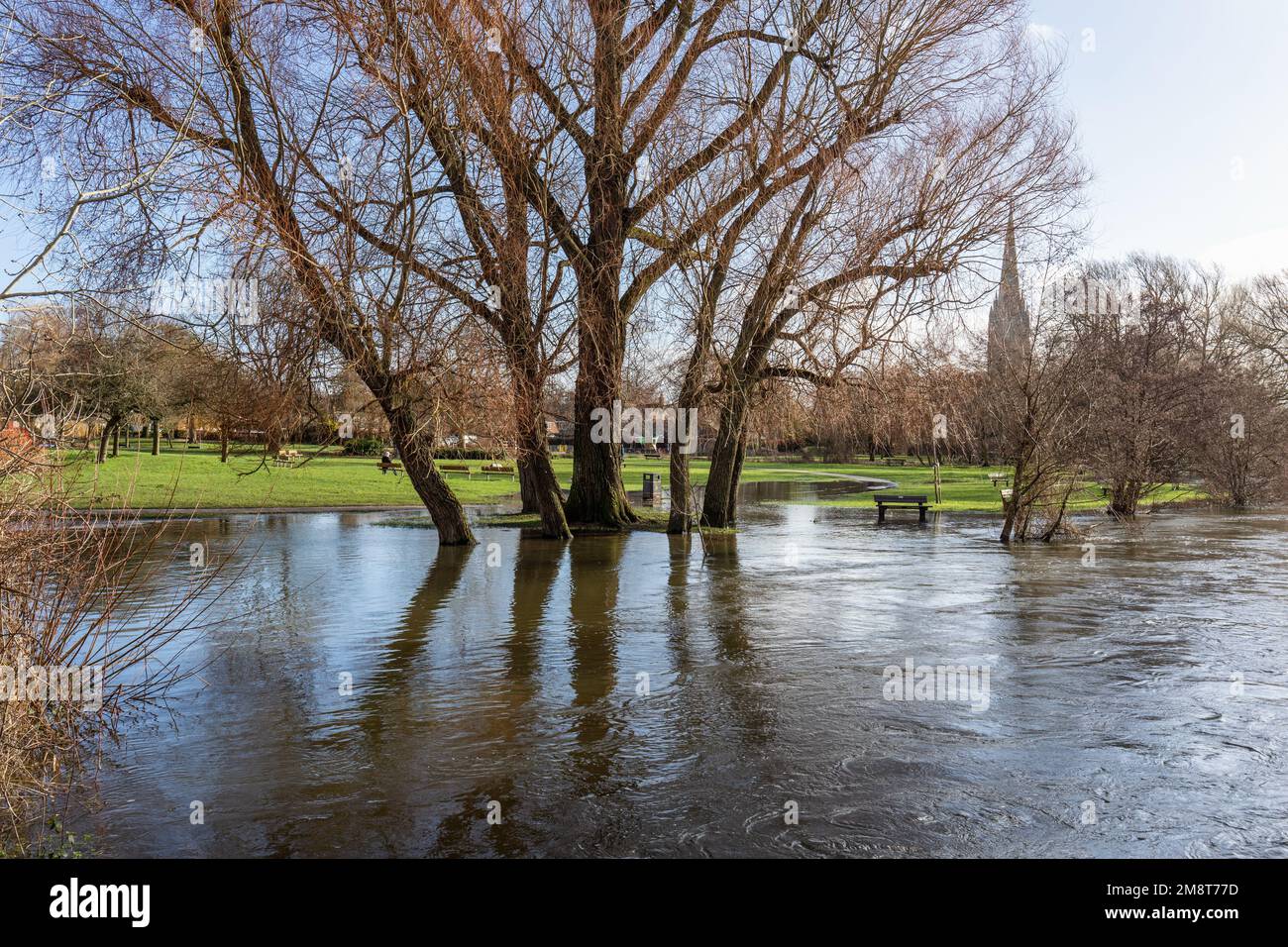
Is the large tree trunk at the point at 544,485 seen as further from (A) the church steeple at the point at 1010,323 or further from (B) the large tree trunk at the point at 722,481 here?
(A) the church steeple at the point at 1010,323

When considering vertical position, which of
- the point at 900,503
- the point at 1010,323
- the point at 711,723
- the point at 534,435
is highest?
the point at 1010,323

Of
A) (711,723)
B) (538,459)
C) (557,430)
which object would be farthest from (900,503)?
(711,723)

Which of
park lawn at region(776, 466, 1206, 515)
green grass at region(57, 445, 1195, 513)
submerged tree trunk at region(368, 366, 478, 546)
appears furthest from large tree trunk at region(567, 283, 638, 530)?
park lawn at region(776, 466, 1206, 515)

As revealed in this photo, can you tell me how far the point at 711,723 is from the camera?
8320 millimetres

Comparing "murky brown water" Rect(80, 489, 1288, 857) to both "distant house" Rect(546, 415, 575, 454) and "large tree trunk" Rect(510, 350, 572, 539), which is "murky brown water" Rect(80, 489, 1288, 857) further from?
"distant house" Rect(546, 415, 575, 454)

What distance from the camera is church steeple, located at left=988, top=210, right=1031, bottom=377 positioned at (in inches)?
832

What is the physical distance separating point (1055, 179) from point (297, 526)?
1931cm

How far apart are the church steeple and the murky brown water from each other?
Answer: 7.19m

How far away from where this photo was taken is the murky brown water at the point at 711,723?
240 inches

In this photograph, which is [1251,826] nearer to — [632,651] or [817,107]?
[632,651]

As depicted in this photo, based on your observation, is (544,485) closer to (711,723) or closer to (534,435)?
(534,435)

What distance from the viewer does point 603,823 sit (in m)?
6.20

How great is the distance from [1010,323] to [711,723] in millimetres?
17802
